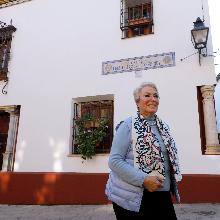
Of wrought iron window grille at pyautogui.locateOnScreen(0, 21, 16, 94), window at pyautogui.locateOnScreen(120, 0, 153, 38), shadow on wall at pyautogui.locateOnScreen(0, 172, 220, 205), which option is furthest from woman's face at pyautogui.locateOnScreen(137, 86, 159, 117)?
wrought iron window grille at pyautogui.locateOnScreen(0, 21, 16, 94)

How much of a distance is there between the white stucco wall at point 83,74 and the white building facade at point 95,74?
0.8 inches

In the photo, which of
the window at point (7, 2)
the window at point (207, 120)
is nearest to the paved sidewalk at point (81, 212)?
the window at point (207, 120)

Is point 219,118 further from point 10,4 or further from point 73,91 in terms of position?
point 10,4

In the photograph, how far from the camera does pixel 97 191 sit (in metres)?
6.18

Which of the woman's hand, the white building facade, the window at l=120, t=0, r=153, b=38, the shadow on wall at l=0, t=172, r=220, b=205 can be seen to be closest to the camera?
the woman's hand

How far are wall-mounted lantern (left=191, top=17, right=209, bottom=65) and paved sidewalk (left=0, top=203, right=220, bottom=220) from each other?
9.96 ft

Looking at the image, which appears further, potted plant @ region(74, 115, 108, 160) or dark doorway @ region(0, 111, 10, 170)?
dark doorway @ region(0, 111, 10, 170)

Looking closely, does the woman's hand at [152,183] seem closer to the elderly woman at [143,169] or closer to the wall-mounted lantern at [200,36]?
the elderly woman at [143,169]

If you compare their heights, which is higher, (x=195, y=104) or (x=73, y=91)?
(x=73, y=91)

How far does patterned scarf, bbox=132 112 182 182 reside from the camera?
2.21m

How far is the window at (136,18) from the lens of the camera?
7137mm

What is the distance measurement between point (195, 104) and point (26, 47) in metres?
4.71

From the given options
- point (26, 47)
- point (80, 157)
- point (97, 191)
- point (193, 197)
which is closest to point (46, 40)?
point (26, 47)

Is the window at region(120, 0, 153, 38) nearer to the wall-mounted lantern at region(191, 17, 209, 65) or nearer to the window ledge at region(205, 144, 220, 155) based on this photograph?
the wall-mounted lantern at region(191, 17, 209, 65)
